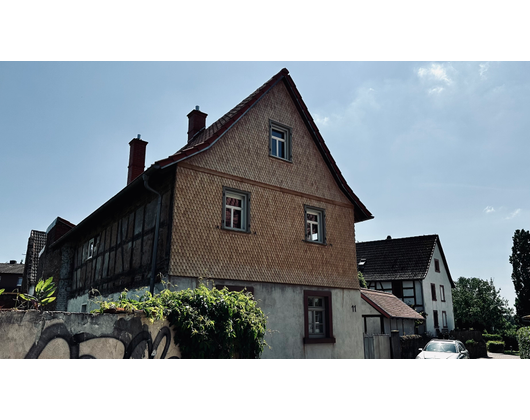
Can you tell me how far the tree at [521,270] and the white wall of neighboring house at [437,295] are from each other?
47.8 feet

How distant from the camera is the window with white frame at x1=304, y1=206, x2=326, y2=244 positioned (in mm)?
15219

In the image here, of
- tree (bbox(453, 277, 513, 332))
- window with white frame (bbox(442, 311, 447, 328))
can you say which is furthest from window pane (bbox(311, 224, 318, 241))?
tree (bbox(453, 277, 513, 332))

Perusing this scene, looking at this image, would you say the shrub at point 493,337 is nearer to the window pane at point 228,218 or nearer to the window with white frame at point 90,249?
the window pane at point 228,218

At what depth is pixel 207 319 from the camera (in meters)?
8.00

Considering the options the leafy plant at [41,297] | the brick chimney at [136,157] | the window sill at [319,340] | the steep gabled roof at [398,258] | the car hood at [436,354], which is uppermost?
the brick chimney at [136,157]

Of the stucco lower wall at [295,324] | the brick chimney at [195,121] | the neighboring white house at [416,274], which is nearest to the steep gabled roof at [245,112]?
the brick chimney at [195,121]

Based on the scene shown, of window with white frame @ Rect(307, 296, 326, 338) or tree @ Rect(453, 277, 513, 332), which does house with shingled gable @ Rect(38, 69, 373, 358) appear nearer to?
window with white frame @ Rect(307, 296, 326, 338)

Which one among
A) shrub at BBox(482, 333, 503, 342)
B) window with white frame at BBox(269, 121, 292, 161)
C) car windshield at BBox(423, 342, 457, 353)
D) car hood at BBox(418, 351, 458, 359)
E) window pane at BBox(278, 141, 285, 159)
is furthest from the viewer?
shrub at BBox(482, 333, 503, 342)

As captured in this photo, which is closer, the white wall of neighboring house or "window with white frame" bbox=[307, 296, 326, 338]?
"window with white frame" bbox=[307, 296, 326, 338]

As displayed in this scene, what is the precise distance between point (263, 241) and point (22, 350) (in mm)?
8363

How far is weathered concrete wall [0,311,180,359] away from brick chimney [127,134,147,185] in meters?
13.5

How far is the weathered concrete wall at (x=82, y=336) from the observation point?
5.68 m
